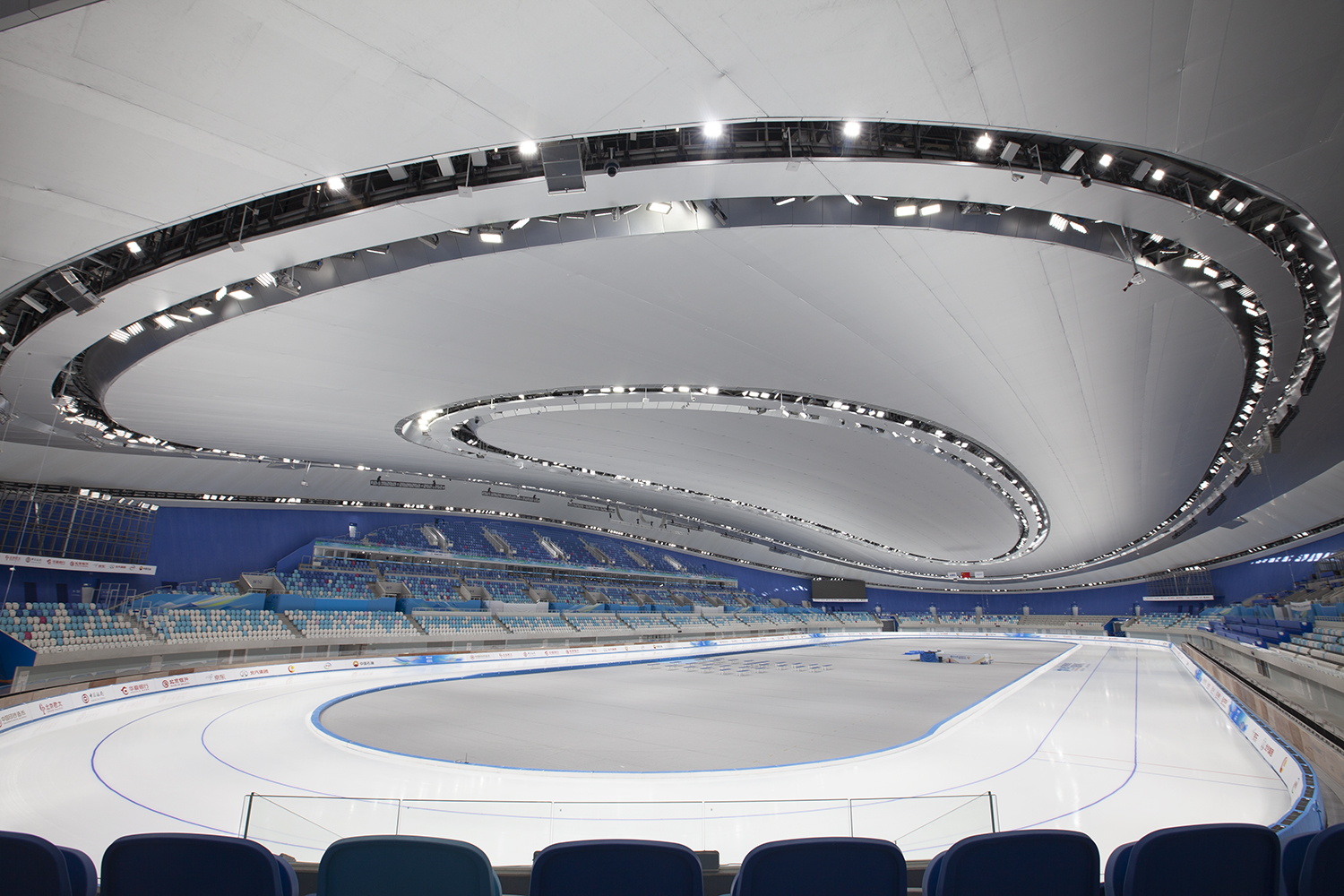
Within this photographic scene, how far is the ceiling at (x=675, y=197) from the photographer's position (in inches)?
219

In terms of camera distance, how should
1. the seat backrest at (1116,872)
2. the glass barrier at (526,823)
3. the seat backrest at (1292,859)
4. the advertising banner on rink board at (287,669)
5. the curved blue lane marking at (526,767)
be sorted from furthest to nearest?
1. the advertising banner on rink board at (287,669)
2. the curved blue lane marking at (526,767)
3. the glass barrier at (526,823)
4. the seat backrest at (1292,859)
5. the seat backrest at (1116,872)

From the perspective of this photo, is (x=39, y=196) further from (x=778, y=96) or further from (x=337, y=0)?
(x=778, y=96)

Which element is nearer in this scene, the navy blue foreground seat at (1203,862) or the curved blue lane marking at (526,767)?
the navy blue foreground seat at (1203,862)

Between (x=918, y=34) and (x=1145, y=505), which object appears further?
(x=1145, y=505)

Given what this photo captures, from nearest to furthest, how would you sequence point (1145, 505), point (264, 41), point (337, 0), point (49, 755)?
point (337, 0), point (264, 41), point (49, 755), point (1145, 505)

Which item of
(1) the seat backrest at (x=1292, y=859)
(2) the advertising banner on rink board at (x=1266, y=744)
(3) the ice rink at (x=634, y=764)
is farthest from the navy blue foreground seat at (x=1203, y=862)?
(2) the advertising banner on rink board at (x=1266, y=744)

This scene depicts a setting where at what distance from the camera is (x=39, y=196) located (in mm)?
7578

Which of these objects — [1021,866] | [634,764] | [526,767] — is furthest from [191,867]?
[634,764]

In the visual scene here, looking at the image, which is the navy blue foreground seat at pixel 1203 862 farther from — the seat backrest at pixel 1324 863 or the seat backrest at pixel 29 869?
the seat backrest at pixel 29 869

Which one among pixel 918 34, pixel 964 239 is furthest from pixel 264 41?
pixel 964 239

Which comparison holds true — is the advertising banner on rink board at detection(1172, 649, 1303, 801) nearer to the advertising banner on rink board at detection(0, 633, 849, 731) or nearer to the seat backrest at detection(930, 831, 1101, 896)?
the seat backrest at detection(930, 831, 1101, 896)

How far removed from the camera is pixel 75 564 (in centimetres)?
2430

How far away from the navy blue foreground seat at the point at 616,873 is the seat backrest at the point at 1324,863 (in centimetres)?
222

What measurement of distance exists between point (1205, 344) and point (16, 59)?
56.4 ft
